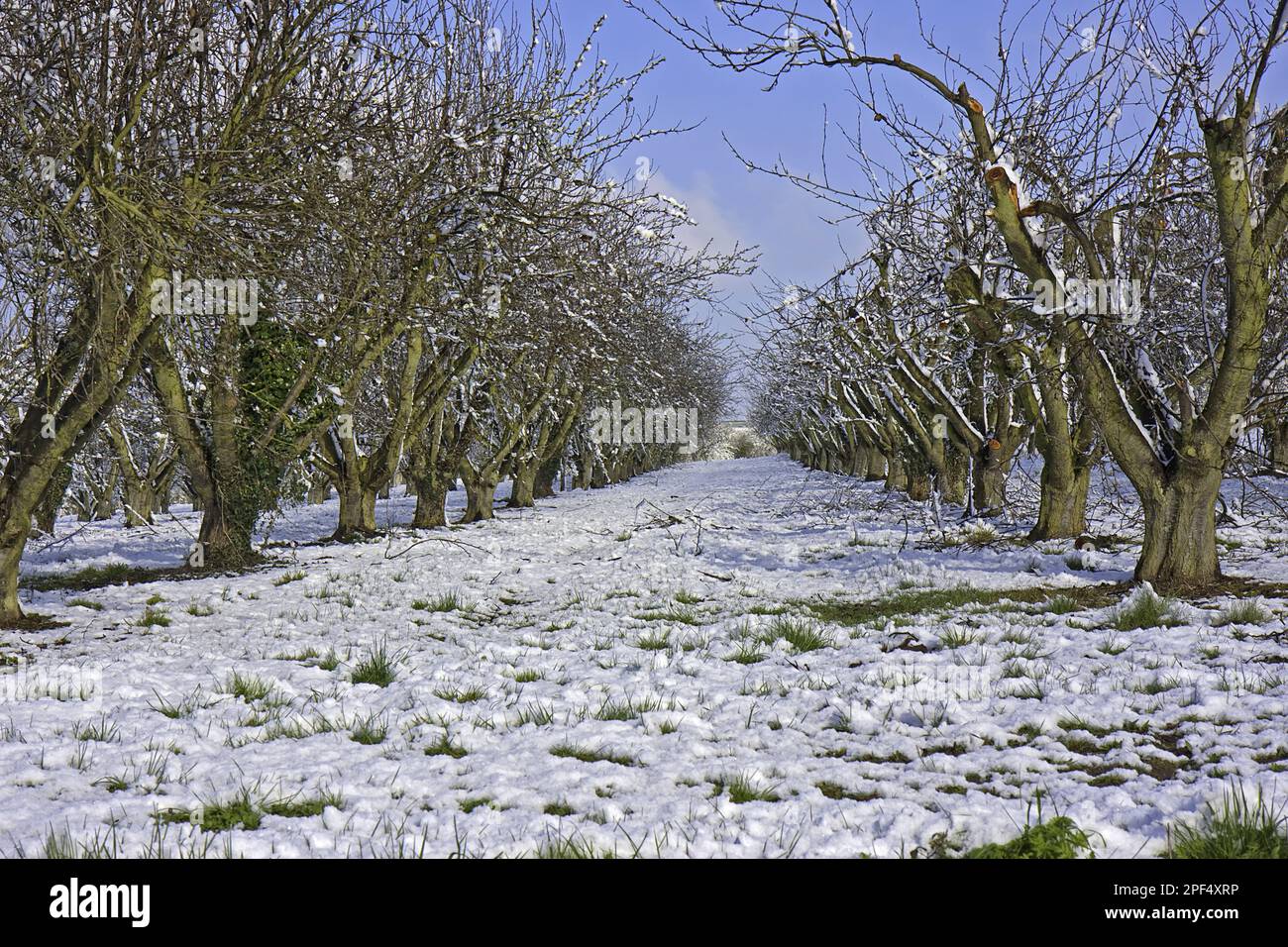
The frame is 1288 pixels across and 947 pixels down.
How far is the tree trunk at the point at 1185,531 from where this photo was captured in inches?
273

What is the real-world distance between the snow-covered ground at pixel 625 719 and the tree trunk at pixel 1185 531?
0.86 meters

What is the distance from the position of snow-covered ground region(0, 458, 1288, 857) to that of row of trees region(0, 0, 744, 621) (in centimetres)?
231

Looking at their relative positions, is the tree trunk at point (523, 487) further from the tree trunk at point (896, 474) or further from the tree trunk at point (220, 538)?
the tree trunk at point (220, 538)

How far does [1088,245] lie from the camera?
677cm

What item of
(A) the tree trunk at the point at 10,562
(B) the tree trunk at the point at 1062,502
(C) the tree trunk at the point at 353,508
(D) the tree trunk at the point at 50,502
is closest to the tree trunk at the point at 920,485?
(B) the tree trunk at the point at 1062,502

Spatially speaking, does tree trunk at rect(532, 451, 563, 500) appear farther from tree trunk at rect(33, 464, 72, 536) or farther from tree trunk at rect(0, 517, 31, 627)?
tree trunk at rect(0, 517, 31, 627)

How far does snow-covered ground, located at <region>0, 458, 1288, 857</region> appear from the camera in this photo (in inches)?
114

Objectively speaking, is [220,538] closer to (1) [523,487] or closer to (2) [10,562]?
(2) [10,562]

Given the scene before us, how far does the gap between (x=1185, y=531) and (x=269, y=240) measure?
8.21 meters

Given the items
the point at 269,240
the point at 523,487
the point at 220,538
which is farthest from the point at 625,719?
the point at 523,487
